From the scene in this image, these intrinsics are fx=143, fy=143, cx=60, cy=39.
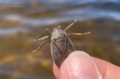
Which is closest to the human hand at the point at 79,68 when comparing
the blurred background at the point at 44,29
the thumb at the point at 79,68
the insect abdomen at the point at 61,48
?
the thumb at the point at 79,68

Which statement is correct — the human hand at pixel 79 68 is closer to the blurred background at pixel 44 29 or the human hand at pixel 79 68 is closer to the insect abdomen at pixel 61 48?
the insect abdomen at pixel 61 48

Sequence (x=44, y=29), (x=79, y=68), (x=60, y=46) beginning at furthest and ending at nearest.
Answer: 1. (x=44, y=29)
2. (x=60, y=46)
3. (x=79, y=68)

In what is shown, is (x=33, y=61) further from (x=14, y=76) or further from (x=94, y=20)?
(x=94, y=20)

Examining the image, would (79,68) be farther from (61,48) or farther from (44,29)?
(44,29)

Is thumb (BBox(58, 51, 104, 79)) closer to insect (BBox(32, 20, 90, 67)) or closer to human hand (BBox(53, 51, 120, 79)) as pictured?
human hand (BBox(53, 51, 120, 79))

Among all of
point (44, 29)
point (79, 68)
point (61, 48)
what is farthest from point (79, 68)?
point (44, 29)
